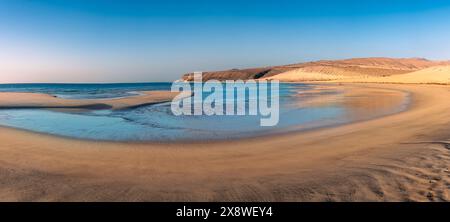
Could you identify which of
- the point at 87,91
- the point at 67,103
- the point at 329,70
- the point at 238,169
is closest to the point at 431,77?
the point at 67,103

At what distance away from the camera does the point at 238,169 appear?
6.42 m

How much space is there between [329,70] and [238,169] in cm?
13117

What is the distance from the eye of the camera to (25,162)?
713 centimetres

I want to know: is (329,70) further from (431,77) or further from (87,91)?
(87,91)

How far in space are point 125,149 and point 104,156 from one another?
91cm

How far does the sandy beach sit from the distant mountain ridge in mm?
105746

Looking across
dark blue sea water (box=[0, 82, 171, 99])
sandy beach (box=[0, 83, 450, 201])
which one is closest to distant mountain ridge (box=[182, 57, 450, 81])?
dark blue sea water (box=[0, 82, 171, 99])

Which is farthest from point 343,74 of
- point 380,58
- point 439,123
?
point 439,123

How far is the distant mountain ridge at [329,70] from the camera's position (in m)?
120

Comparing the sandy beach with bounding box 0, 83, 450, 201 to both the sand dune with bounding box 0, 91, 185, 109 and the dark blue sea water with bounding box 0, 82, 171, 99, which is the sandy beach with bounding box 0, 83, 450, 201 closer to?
the sand dune with bounding box 0, 91, 185, 109

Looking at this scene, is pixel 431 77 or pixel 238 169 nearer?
pixel 238 169

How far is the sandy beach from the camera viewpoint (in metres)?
4.98

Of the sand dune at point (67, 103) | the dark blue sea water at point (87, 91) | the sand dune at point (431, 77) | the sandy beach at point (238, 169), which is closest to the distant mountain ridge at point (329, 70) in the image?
the sand dune at point (431, 77)
